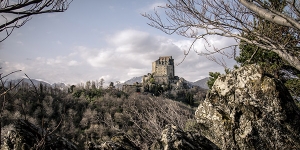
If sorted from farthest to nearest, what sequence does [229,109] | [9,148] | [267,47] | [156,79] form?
[156,79] < [267,47] < [229,109] < [9,148]

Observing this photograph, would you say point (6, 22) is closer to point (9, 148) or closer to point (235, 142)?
point (9, 148)

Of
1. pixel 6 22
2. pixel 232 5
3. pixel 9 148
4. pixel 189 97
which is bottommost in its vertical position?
pixel 189 97

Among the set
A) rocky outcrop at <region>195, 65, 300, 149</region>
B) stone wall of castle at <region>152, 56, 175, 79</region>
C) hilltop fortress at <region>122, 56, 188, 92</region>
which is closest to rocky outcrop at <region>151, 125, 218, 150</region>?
rocky outcrop at <region>195, 65, 300, 149</region>

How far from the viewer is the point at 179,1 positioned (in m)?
4.86

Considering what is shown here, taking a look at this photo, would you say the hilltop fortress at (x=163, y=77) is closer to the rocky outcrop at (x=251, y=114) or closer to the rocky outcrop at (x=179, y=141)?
the rocky outcrop at (x=251, y=114)

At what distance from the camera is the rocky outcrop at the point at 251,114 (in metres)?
2.90

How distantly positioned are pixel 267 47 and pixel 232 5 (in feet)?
3.86

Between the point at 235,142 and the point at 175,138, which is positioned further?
the point at 235,142

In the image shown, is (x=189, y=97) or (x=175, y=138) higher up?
(x=175, y=138)

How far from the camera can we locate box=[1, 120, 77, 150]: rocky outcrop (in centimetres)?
212

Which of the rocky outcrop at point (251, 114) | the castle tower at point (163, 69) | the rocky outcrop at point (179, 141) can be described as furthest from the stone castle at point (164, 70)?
the rocky outcrop at point (179, 141)

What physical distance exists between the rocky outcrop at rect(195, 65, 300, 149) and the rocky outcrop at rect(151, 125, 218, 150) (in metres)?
0.70

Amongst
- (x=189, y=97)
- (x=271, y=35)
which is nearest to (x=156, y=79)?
(x=189, y=97)

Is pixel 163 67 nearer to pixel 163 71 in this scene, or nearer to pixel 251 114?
pixel 163 71
